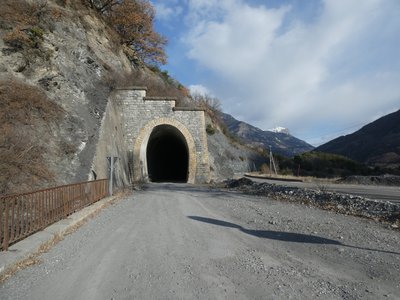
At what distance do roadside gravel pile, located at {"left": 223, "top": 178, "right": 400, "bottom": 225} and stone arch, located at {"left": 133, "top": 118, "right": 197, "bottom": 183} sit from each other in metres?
10.1

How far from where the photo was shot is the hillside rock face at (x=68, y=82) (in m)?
13.0

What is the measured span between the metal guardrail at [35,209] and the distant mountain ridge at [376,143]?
60.6m

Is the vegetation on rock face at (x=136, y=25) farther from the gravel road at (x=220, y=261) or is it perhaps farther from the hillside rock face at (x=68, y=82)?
the gravel road at (x=220, y=261)

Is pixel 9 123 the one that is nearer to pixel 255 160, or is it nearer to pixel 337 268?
pixel 337 268

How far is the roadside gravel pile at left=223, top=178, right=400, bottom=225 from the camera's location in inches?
355

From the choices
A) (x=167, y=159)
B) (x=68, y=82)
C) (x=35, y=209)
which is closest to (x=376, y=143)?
(x=167, y=159)

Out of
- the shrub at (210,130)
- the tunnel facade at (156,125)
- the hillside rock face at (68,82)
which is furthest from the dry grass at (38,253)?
the shrub at (210,130)

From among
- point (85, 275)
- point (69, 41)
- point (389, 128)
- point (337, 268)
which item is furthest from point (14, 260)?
point (389, 128)

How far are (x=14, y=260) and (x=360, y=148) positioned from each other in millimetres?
87216

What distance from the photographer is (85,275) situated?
498 cm

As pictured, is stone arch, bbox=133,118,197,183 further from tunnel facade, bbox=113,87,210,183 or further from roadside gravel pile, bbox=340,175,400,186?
roadside gravel pile, bbox=340,175,400,186

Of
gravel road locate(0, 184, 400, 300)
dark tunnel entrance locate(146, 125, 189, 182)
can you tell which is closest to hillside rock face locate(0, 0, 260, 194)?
gravel road locate(0, 184, 400, 300)

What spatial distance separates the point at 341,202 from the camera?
11062 mm

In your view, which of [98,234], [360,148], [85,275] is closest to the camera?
[85,275]
